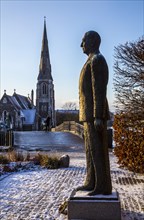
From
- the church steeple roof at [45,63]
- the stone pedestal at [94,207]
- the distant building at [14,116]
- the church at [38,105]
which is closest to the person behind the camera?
the stone pedestal at [94,207]

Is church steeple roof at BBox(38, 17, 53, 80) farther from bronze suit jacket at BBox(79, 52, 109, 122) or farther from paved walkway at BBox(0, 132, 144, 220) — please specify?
bronze suit jacket at BBox(79, 52, 109, 122)

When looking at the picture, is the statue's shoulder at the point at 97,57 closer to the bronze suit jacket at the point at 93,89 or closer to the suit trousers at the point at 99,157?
the bronze suit jacket at the point at 93,89

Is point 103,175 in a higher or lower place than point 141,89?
lower

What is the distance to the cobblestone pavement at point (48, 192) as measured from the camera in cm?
688

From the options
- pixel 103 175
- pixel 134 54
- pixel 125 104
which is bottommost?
pixel 103 175

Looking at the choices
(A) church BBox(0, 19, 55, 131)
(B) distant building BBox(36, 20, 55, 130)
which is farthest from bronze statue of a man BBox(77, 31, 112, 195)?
(B) distant building BBox(36, 20, 55, 130)

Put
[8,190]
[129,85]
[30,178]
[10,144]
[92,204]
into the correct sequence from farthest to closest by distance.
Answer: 1. [10,144]
2. [129,85]
3. [30,178]
4. [8,190]
5. [92,204]

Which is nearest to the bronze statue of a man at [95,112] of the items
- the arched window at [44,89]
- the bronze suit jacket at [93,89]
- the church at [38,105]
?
the bronze suit jacket at [93,89]

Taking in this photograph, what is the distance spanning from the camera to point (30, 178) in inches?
437

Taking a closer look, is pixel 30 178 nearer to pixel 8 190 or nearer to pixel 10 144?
pixel 8 190

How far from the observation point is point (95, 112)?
235 inches

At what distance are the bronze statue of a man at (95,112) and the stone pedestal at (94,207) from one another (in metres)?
0.18

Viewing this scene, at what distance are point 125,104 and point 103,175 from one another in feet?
23.2

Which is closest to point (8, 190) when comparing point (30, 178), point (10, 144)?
point (30, 178)
